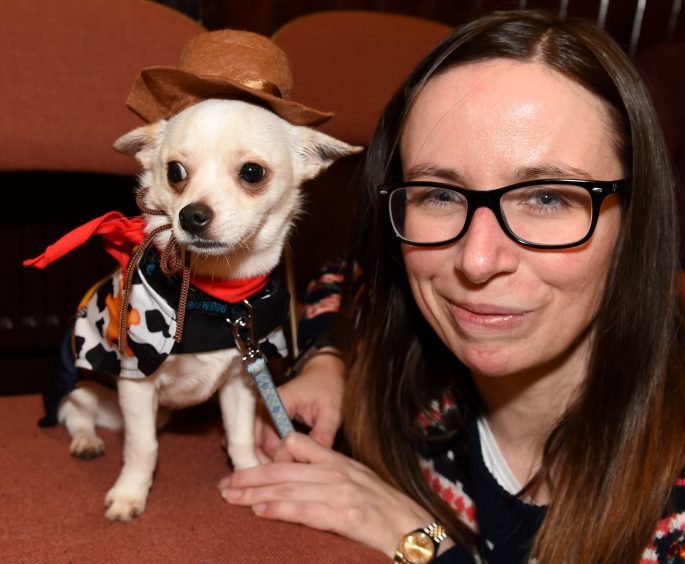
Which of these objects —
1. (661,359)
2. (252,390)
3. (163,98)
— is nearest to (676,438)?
(661,359)

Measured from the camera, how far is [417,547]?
1.10 meters

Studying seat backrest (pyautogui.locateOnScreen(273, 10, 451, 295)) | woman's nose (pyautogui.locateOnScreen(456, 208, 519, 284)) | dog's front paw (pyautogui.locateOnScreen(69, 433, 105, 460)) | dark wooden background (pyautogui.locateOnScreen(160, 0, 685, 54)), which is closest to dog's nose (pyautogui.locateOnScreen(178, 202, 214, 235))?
woman's nose (pyautogui.locateOnScreen(456, 208, 519, 284))

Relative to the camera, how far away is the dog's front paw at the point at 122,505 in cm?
109

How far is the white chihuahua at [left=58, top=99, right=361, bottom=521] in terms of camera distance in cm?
108

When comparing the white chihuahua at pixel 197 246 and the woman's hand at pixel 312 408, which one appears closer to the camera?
the white chihuahua at pixel 197 246

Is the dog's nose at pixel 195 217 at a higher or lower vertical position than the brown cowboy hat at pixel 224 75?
lower

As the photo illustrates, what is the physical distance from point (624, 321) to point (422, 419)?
1.42 ft

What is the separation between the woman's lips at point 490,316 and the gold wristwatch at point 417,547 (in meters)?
0.34

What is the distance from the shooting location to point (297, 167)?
4.26ft

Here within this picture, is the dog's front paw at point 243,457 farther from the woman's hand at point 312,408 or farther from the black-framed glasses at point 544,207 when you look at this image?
the black-framed glasses at point 544,207

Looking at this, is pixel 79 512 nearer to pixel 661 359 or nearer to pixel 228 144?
pixel 228 144

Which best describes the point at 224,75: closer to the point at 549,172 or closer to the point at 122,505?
the point at 549,172

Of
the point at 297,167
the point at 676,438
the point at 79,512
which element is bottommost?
the point at 79,512

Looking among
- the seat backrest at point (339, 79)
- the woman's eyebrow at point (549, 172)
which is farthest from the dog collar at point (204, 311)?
the seat backrest at point (339, 79)
